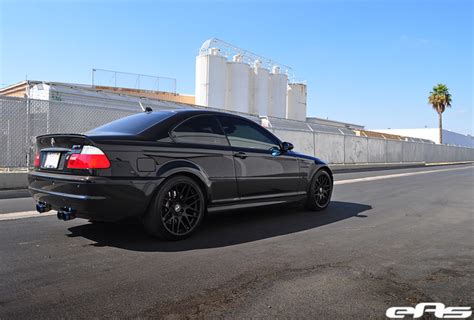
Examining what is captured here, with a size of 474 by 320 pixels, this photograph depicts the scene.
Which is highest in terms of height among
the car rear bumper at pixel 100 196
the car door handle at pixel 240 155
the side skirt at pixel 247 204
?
the car door handle at pixel 240 155

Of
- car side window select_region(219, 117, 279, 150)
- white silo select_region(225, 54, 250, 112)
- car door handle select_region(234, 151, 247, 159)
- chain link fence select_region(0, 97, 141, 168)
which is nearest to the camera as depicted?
car door handle select_region(234, 151, 247, 159)

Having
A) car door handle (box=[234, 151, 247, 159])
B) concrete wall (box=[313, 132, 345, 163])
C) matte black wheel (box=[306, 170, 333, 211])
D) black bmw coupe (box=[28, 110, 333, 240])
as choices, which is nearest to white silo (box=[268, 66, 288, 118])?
concrete wall (box=[313, 132, 345, 163])

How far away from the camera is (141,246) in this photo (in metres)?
4.52

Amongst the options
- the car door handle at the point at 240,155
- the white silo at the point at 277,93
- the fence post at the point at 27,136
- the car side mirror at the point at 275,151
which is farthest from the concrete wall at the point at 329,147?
the white silo at the point at 277,93

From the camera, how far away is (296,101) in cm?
5462

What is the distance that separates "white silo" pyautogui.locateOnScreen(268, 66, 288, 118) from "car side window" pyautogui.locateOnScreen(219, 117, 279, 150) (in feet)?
145

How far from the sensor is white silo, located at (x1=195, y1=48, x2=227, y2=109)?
1704 inches

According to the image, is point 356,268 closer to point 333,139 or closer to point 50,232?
point 50,232

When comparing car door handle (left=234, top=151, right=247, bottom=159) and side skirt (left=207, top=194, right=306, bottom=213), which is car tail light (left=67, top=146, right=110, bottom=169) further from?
car door handle (left=234, top=151, right=247, bottom=159)

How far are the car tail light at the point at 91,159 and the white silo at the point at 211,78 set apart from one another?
39.2m

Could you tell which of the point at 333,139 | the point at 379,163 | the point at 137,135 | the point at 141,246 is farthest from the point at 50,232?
the point at 379,163

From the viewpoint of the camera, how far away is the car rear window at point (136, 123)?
4.82 m

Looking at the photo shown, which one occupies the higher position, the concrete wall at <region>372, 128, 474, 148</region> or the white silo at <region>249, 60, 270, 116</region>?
the white silo at <region>249, 60, 270, 116</region>

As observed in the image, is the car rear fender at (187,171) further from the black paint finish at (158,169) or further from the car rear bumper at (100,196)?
the car rear bumper at (100,196)
